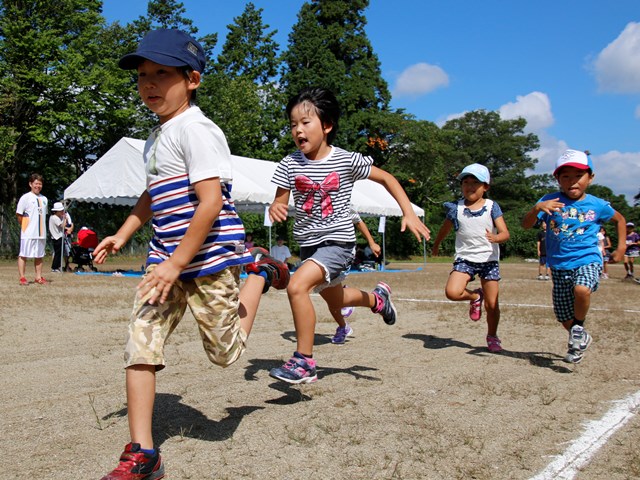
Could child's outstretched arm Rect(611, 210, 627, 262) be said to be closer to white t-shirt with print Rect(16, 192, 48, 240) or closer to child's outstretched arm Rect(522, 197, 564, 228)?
child's outstretched arm Rect(522, 197, 564, 228)

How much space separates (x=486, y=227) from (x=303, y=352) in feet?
9.51

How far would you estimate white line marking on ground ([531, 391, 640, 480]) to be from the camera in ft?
9.16

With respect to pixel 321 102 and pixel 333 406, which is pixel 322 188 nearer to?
pixel 321 102

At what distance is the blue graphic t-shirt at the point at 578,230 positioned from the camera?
212 inches

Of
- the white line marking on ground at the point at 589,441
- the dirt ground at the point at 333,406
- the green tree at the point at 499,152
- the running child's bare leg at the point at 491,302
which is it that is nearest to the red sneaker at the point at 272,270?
the dirt ground at the point at 333,406

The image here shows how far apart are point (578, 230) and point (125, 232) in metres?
3.88

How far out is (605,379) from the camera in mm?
4777

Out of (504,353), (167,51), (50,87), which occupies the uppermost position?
(50,87)

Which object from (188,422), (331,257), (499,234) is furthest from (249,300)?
(499,234)

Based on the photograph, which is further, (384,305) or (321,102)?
(384,305)

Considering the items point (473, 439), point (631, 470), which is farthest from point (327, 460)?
point (631, 470)

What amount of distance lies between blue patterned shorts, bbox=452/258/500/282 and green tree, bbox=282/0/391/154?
129ft

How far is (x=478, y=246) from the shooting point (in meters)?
6.26

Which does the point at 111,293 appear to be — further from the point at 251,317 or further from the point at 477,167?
the point at 251,317
